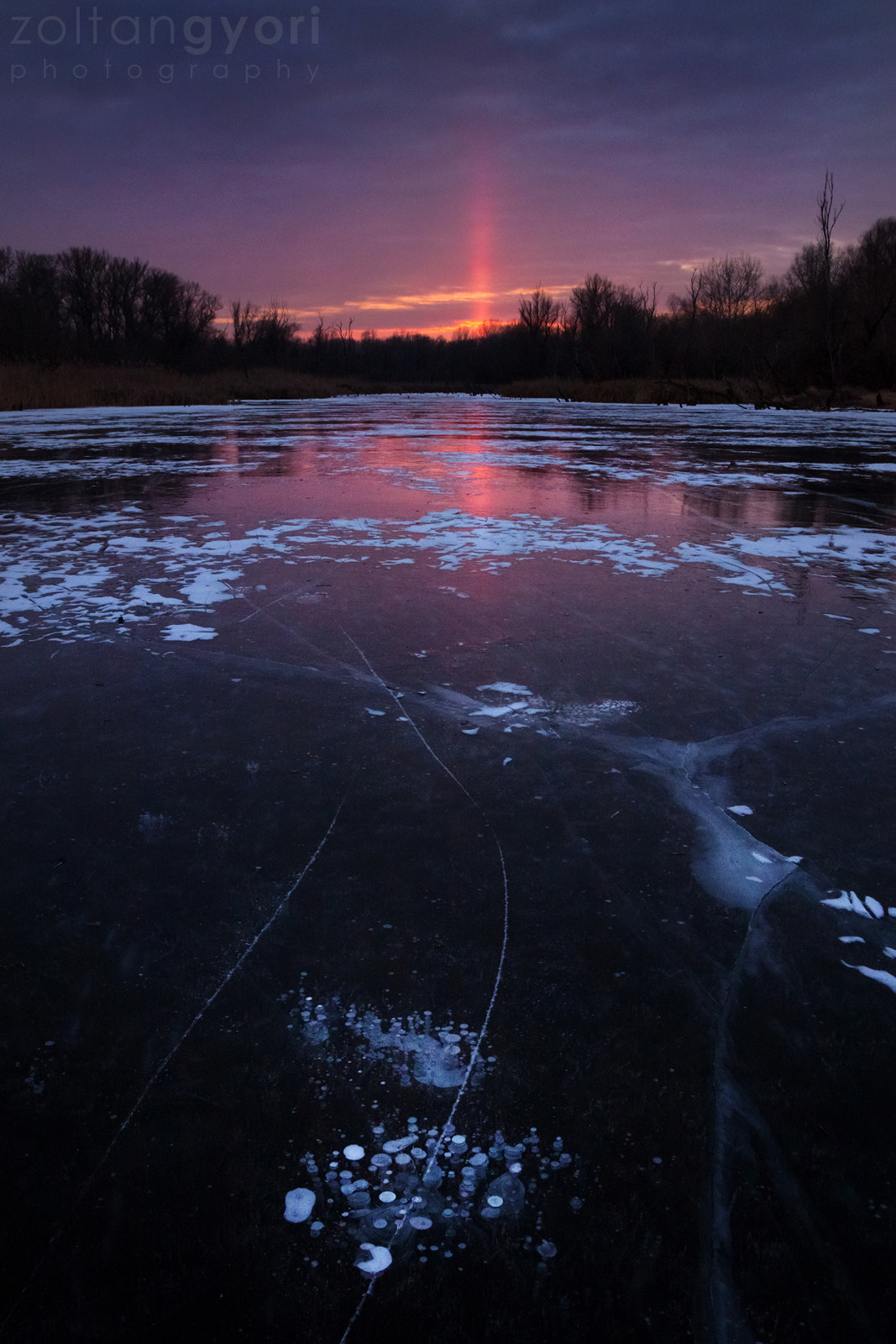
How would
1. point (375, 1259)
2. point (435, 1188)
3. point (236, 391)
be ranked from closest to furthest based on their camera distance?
point (375, 1259) < point (435, 1188) < point (236, 391)

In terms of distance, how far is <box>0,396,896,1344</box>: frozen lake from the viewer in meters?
1.26

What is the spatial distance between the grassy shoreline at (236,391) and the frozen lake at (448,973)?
27118 millimetres

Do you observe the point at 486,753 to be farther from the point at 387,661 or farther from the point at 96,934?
the point at 96,934

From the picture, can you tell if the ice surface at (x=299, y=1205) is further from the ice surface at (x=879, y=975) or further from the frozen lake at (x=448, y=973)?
the ice surface at (x=879, y=975)

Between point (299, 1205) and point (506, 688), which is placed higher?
point (506, 688)

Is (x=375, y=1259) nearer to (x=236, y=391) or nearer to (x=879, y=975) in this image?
(x=879, y=975)

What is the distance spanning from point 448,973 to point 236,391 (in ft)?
153

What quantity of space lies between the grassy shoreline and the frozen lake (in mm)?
27118

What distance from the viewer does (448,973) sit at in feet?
6.16

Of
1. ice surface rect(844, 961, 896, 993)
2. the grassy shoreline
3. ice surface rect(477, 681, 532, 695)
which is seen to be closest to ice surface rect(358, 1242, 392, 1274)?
ice surface rect(844, 961, 896, 993)

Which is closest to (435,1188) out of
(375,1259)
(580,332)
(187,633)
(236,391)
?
(375,1259)

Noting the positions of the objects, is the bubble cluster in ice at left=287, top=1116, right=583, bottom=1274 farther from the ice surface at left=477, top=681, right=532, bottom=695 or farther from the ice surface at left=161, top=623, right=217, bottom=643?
the ice surface at left=161, top=623, right=217, bottom=643

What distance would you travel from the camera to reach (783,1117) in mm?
1526

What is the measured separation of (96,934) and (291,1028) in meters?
0.61
